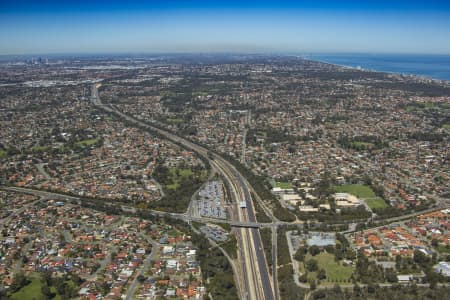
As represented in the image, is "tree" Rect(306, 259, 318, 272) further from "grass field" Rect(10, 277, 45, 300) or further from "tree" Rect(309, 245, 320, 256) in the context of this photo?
"grass field" Rect(10, 277, 45, 300)

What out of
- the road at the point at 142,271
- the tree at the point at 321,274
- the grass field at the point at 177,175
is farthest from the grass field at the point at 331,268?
the grass field at the point at 177,175

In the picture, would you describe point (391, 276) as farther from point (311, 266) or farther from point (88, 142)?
point (88, 142)

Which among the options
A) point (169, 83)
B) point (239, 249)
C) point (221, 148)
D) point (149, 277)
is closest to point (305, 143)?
point (221, 148)

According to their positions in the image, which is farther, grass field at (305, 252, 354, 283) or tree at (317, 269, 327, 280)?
grass field at (305, 252, 354, 283)

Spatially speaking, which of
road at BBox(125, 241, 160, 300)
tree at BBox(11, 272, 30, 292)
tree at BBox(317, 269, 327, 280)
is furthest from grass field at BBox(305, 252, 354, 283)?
tree at BBox(11, 272, 30, 292)

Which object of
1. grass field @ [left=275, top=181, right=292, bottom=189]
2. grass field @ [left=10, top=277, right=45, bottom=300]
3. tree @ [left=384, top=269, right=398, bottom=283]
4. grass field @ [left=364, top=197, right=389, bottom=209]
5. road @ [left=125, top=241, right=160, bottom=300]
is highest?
grass field @ [left=275, top=181, right=292, bottom=189]

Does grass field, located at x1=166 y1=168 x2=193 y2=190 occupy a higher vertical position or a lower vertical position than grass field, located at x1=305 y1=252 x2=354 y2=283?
higher

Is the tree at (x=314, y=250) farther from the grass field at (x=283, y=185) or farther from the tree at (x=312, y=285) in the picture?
the grass field at (x=283, y=185)

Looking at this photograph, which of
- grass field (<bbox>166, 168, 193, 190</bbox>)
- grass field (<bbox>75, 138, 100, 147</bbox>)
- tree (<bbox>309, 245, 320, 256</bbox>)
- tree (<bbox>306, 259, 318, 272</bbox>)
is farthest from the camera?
grass field (<bbox>75, 138, 100, 147</bbox>)
